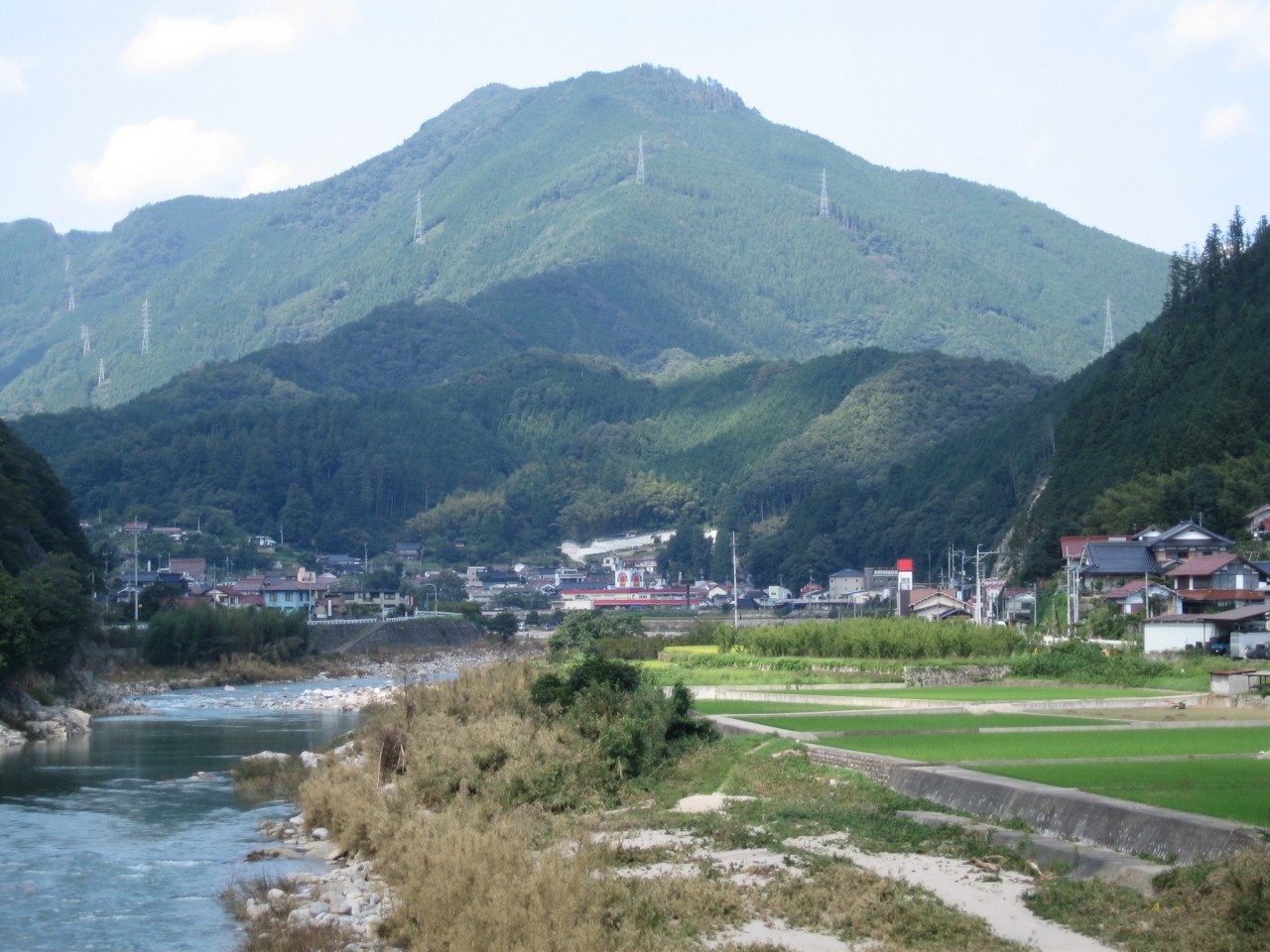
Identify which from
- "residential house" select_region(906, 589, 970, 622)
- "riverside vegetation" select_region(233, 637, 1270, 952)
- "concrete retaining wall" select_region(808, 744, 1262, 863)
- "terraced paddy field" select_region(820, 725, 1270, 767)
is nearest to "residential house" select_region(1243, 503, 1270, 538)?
"residential house" select_region(906, 589, 970, 622)

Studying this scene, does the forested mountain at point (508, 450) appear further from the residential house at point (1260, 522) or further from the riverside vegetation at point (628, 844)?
the riverside vegetation at point (628, 844)

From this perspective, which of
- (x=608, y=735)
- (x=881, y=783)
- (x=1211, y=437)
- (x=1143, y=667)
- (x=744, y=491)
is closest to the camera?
(x=881, y=783)

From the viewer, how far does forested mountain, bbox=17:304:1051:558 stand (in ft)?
495

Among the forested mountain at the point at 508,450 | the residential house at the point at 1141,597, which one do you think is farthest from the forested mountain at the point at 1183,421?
the forested mountain at the point at 508,450

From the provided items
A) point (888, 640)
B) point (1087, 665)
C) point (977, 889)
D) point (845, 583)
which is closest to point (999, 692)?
point (1087, 665)

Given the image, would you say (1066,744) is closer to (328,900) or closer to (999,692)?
(328,900)

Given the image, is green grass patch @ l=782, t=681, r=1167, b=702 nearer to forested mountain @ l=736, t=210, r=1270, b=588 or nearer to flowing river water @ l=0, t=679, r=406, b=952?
flowing river water @ l=0, t=679, r=406, b=952

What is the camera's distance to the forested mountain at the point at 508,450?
151 m

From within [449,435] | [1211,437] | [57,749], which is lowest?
[57,749]

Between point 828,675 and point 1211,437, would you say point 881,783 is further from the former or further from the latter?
point 1211,437

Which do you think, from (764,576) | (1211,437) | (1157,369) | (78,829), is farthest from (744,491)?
(78,829)

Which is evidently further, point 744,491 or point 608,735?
point 744,491

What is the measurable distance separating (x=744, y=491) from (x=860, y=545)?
32.7 m

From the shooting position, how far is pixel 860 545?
116750mm
